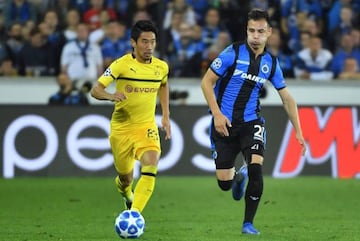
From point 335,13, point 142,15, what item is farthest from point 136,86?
point 335,13

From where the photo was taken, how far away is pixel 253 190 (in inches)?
371

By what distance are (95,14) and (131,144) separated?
8.71 m

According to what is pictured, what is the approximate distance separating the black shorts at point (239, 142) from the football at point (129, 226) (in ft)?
4.37

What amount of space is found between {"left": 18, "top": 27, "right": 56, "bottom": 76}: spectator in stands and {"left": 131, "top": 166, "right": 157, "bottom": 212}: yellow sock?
29.5 feet

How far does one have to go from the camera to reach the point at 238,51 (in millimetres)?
9766

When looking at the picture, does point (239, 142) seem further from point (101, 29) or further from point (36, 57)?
point (36, 57)

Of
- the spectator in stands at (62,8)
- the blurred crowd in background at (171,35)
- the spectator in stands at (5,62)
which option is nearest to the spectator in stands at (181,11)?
the blurred crowd in background at (171,35)

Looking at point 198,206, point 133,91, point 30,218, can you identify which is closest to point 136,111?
point 133,91

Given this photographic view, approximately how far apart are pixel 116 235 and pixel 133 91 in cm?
156

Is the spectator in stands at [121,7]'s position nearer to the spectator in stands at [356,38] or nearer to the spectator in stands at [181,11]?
the spectator in stands at [181,11]

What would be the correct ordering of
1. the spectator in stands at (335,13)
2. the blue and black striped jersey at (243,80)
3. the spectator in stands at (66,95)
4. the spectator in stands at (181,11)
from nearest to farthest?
1. the blue and black striped jersey at (243,80)
2. the spectator in stands at (66,95)
3. the spectator in stands at (181,11)
4. the spectator in stands at (335,13)

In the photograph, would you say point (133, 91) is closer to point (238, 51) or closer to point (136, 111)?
point (136, 111)

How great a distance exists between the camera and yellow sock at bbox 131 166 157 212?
9398mm

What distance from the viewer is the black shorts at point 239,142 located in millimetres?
9680
